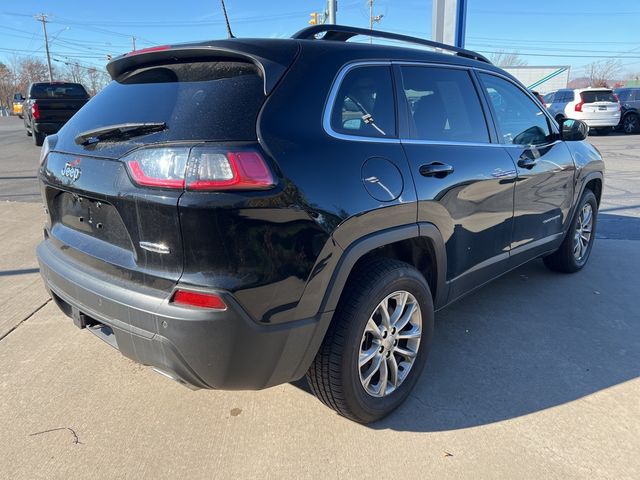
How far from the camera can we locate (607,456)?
2.35 m

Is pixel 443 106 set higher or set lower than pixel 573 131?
higher

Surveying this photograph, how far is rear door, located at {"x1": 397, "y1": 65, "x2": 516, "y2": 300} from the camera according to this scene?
269 cm

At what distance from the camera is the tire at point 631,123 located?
64.7 ft

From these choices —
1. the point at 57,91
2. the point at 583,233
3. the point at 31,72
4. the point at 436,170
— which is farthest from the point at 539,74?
the point at 31,72

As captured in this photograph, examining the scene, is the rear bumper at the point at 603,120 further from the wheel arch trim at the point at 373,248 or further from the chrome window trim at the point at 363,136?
the wheel arch trim at the point at 373,248

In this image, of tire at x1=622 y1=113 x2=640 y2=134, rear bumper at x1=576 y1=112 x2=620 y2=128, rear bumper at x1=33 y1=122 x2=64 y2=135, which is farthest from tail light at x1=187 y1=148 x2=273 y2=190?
tire at x1=622 y1=113 x2=640 y2=134

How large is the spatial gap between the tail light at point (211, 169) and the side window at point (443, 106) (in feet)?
3.57

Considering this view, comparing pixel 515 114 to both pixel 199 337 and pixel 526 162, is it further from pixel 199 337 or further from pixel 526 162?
pixel 199 337

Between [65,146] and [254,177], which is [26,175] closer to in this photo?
[65,146]

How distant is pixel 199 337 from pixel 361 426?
3.62 ft

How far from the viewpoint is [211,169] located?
1887 mm

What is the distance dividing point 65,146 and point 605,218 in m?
6.81

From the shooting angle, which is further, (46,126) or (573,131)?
(46,126)

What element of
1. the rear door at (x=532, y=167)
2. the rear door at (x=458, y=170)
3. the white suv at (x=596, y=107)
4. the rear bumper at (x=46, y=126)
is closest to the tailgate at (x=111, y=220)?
the rear door at (x=458, y=170)
